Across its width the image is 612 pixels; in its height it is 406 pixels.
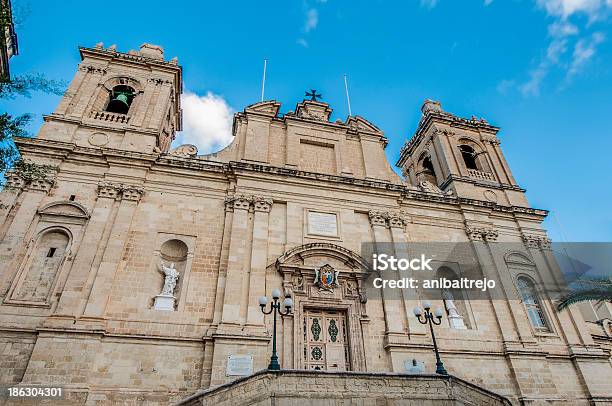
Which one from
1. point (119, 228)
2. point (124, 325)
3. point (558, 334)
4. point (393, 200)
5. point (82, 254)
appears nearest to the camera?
point (124, 325)

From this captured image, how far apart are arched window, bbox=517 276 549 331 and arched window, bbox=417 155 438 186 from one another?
725 centimetres

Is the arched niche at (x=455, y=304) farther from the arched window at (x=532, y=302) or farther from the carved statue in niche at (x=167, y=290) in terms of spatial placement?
the carved statue in niche at (x=167, y=290)

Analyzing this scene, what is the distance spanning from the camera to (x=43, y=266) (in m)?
12.3

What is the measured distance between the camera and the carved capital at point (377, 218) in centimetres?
1608

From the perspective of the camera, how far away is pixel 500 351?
45.8 ft

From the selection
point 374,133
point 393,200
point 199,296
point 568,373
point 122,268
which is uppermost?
point 374,133

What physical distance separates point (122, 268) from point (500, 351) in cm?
1371

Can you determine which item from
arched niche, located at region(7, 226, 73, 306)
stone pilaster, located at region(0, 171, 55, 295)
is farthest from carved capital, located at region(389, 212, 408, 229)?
stone pilaster, located at region(0, 171, 55, 295)

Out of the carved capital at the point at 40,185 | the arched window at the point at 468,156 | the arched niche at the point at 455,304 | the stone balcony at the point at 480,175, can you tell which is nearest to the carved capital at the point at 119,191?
the carved capital at the point at 40,185

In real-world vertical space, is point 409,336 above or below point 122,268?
below

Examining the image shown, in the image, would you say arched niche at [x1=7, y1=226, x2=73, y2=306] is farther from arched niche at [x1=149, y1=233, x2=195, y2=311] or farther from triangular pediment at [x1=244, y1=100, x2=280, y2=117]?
triangular pediment at [x1=244, y1=100, x2=280, y2=117]

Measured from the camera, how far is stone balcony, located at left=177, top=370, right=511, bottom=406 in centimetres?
848

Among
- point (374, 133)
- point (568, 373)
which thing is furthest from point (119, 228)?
point (568, 373)

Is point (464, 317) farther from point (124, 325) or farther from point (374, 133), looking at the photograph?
point (124, 325)
